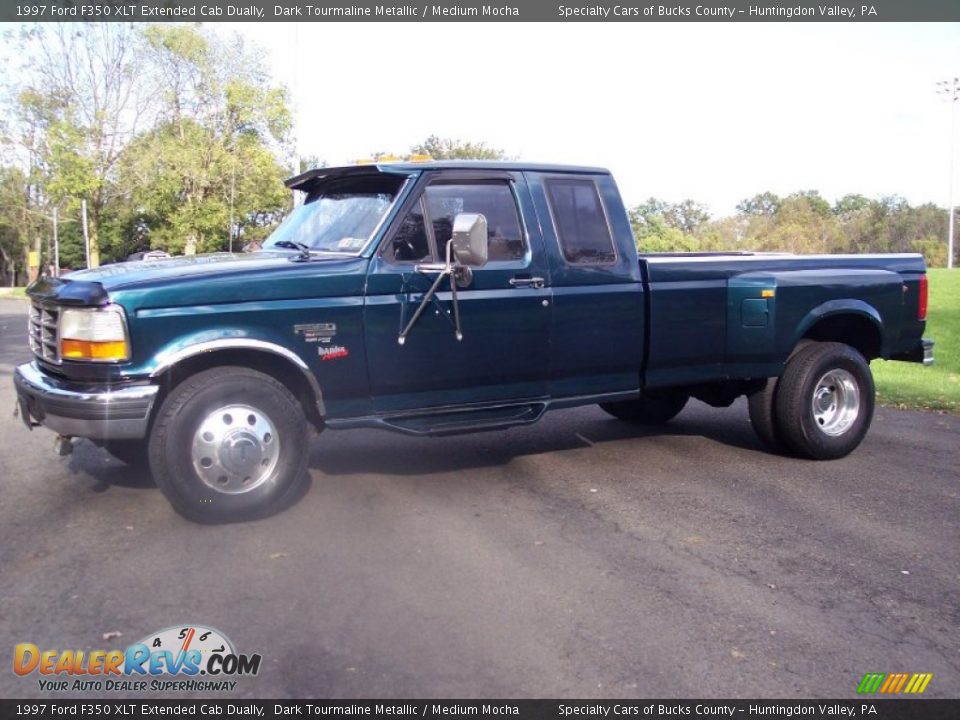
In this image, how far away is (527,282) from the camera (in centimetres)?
613

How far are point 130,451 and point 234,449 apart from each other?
1.36m

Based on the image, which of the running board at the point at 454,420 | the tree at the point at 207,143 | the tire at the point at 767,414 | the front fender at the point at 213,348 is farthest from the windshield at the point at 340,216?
the tree at the point at 207,143

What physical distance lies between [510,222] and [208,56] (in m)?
34.4

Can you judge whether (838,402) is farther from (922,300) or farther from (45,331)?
(45,331)

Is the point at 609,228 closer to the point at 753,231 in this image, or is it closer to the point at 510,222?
the point at 510,222

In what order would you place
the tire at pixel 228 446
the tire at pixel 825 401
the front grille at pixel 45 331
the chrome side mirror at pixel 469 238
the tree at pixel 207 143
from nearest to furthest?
the tire at pixel 228 446
the front grille at pixel 45 331
the chrome side mirror at pixel 469 238
the tire at pixel 825 401
the tree at pixel 207 143

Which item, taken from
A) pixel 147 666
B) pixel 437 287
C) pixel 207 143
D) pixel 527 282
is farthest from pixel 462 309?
pixel 207 143

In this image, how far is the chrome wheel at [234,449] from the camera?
518 cm

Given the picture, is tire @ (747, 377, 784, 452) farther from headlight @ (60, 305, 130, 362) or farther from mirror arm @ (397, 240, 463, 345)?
headlight @ (60, 305, 130, 362)

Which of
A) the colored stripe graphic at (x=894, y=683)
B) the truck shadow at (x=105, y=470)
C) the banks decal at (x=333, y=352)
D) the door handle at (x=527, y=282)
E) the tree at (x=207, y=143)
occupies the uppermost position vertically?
the tree at (x=207, y=143)

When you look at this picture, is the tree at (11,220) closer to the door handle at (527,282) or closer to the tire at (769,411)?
the door handle at (527,282)

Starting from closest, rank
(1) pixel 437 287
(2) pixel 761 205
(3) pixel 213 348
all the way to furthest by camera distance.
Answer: (3) pixel 213 348, (1) pixel 437 287, (2) pixel 761 205

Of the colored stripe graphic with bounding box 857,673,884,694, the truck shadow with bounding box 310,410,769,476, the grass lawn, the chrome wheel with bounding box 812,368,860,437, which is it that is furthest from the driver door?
the grass lawn

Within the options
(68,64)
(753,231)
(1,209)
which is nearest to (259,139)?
(68,64)
